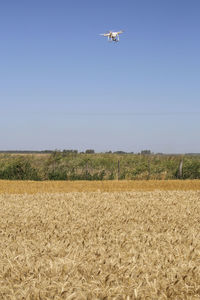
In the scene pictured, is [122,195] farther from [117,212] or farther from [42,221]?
[42,221]

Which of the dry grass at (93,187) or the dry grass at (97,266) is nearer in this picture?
the dry grass at (97,266)

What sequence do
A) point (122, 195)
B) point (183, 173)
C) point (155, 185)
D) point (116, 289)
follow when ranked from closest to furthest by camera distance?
point (116, 289) → point (122, 195) → point (155, 185) → point (183, 173)

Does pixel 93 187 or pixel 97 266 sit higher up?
pixel 97 266

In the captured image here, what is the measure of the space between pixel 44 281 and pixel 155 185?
23.0 meters

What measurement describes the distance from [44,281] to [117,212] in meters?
7.67

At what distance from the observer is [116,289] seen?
3.73 meters

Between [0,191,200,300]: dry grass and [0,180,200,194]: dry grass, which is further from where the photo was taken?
[0,180,200,194]: dry grass

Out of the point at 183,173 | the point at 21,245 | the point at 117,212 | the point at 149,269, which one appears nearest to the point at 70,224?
the point at 117,212

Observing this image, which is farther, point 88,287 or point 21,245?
point 21,245

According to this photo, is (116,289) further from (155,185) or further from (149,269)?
(155,185)

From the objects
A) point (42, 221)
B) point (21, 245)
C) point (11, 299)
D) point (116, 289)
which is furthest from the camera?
point (42, 221)

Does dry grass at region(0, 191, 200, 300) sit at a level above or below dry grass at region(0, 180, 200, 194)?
above

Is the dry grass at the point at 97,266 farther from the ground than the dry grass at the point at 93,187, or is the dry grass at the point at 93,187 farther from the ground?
the dry grass at the point at 97,266

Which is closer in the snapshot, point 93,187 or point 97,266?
point 97,266
